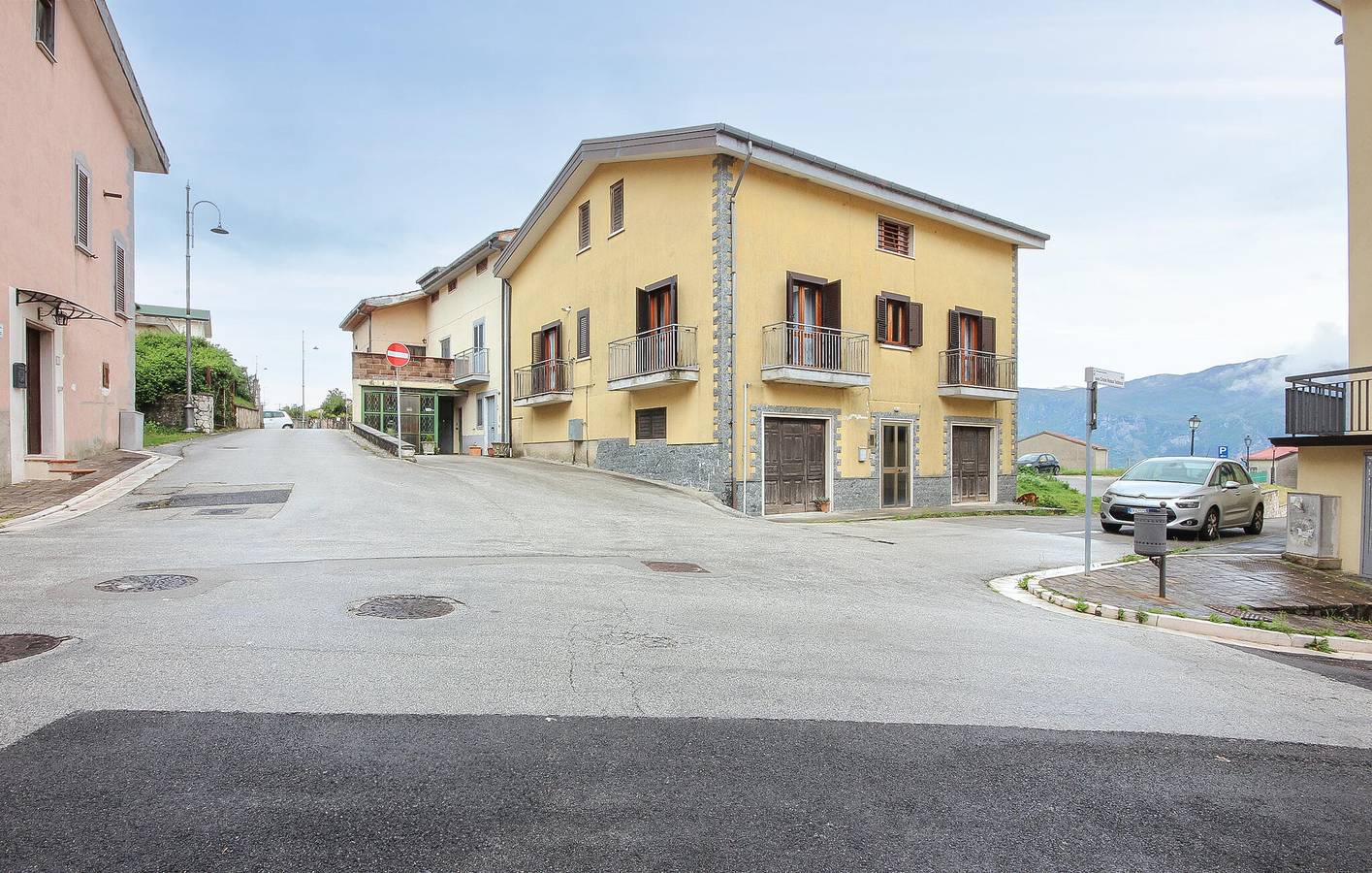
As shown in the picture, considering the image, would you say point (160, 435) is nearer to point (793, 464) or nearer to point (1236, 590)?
point (793, 464)

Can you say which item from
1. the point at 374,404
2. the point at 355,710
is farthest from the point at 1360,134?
the point at 374,404

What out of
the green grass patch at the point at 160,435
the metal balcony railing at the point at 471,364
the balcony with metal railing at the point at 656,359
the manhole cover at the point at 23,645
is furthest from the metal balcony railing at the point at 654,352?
the manhole cover at the point at 23,645

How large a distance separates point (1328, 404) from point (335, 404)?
224 feet

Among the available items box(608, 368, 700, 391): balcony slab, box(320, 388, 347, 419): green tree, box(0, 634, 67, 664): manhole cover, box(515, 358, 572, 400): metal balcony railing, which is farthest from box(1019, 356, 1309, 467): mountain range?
box(0, 634, 67, 664): manhole cover

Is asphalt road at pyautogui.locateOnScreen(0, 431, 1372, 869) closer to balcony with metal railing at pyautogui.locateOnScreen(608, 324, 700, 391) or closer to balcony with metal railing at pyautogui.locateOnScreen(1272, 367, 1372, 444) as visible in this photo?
balcony with metal railing at pyautogui.locateOnScreen(1272, 367, 1372, 444)

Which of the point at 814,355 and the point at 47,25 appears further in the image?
the point at 814,355

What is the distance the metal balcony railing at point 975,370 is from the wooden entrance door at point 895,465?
2.18m

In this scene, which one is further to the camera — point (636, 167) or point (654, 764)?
point (636, 167)

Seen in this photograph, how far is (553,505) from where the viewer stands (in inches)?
520

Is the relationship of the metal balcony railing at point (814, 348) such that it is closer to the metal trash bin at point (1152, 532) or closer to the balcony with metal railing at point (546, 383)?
the balcony with metal railing at point (546, 383)

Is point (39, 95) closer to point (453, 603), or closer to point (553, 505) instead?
point (553, 505)

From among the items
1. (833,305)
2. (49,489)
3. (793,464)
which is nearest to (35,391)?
(49,489)

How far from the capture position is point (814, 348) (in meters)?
18.0

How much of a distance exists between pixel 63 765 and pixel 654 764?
2400 millimetres
